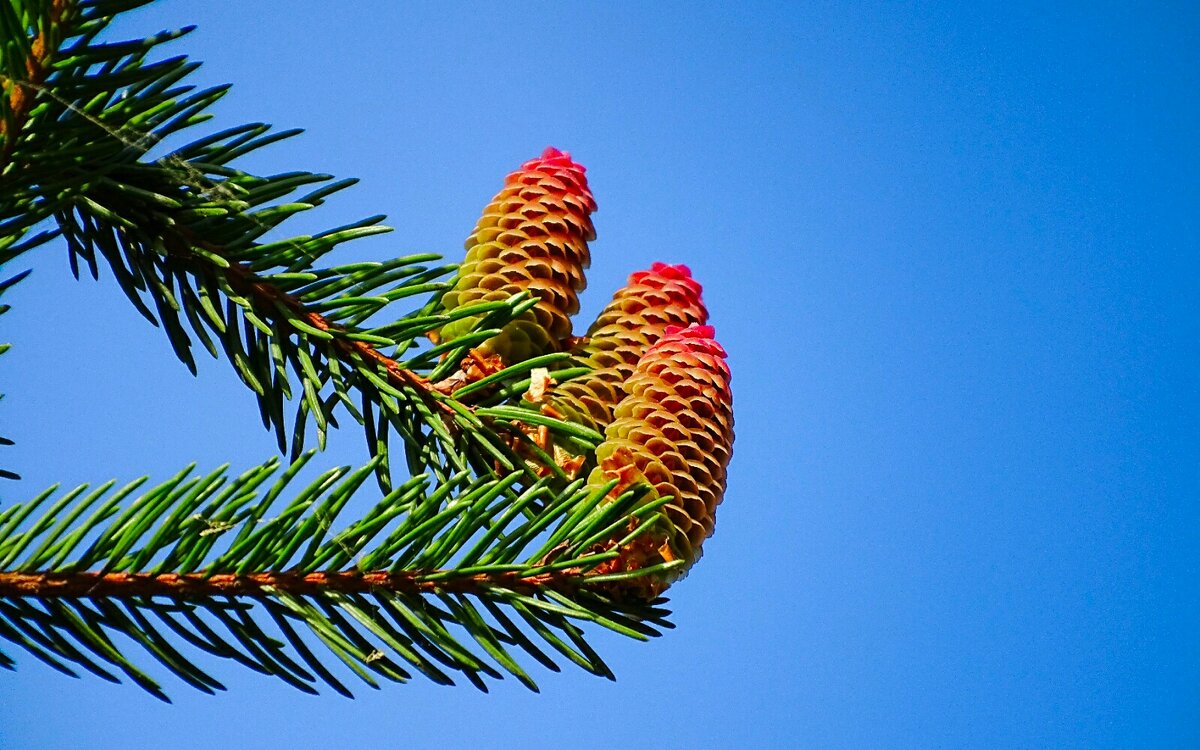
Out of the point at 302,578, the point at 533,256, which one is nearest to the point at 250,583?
the point at 302,578

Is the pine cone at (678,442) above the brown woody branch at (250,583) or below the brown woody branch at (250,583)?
above

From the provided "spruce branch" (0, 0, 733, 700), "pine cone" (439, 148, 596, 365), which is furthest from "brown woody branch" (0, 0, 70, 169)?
"pine cone" (439, 148, 596, 365)

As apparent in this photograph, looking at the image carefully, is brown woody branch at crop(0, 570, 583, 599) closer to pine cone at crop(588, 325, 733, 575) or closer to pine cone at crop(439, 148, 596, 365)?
pine cone at crop(588, 325, 733, 575)

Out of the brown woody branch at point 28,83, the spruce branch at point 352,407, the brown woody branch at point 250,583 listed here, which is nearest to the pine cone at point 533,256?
the spruce branch at point 352,407

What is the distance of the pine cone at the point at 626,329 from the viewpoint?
1170mm

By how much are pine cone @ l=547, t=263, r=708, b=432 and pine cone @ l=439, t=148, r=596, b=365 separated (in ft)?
0.14

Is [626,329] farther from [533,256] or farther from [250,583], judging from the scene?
[250,583]

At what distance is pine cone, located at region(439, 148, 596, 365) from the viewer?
1209 millimetres

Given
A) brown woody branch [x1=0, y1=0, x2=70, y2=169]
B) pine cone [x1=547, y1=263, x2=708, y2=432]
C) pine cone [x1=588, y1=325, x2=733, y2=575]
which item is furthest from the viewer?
pine cone [x1=547, y1=263, x2=708, y2=432]

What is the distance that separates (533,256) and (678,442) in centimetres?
32

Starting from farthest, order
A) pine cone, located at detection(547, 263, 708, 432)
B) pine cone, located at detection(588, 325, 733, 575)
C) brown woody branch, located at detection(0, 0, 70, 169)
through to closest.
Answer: pine cone, located at detection(547, 263, 708, 432) → pine cone, located at detection(588, 325, 733, 575) → brown woody branch, located at detection(0, 0, 70, 169)

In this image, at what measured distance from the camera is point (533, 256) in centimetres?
123

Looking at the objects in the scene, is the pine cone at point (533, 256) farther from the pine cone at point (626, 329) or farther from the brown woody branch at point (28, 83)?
the brown woody branch at point (28, 83)

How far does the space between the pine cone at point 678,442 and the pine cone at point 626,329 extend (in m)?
0.12
